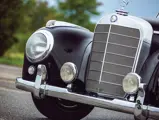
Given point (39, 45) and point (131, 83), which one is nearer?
point (131, 83)

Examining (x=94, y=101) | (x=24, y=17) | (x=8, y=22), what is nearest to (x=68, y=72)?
(x=94, y=101)

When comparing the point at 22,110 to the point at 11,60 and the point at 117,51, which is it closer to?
the point at 117,51

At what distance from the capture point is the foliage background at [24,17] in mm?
25109

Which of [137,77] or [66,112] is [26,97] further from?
[137,77]

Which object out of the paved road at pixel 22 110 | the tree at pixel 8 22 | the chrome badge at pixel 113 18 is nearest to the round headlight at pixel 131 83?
the chrome badge at pixel 113 18

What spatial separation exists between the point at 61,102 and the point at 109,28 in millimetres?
1231

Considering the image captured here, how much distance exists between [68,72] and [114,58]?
51 centimetres

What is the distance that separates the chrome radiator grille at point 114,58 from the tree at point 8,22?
19648 mm

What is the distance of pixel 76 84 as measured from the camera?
5598mm

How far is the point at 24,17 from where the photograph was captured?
103 ft

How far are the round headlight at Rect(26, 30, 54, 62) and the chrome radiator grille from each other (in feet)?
1.97

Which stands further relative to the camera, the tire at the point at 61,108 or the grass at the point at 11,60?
the grass at the point at 11,60

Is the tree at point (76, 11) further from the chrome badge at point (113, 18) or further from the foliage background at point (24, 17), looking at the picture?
the chrome badge at point (113, 18)

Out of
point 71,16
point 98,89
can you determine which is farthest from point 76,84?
point 71,16
